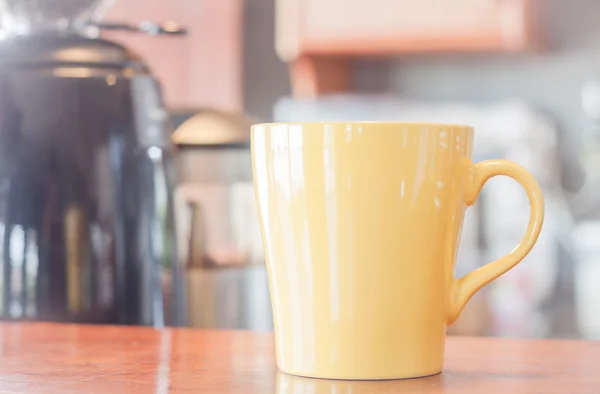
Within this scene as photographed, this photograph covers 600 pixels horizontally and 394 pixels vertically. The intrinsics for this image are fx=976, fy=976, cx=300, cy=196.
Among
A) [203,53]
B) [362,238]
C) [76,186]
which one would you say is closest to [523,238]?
[362,238]

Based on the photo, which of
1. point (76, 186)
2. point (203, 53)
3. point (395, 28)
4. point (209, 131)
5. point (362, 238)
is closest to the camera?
point (362, 238)

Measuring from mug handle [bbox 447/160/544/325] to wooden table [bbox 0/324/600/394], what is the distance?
0.03 metres

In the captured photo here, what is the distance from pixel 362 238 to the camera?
412 millimetres

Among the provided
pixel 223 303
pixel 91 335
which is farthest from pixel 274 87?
pixel 91 335

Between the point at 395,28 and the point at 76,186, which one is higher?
the point at 395,28

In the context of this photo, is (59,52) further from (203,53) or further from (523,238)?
(203,53)

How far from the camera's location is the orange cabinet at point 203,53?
261 centimetres

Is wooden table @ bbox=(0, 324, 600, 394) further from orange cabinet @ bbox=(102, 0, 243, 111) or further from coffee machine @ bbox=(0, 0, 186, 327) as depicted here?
orange cabinet @ bbox=(102, 0, 243, 111)

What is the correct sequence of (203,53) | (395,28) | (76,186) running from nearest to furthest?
1. (76,186)
2. (395,28)
3. (203,53)

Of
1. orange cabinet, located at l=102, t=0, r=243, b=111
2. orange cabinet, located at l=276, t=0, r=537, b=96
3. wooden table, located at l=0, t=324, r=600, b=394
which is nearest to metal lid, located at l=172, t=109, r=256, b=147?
wooden table, located at l=0, t=324, r=600, b=394

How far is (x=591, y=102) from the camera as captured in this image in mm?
2451

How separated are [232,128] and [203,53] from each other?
6.33 ft

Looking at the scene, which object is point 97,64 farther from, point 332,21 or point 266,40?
point 266,40

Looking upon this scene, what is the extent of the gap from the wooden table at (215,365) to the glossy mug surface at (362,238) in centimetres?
1
